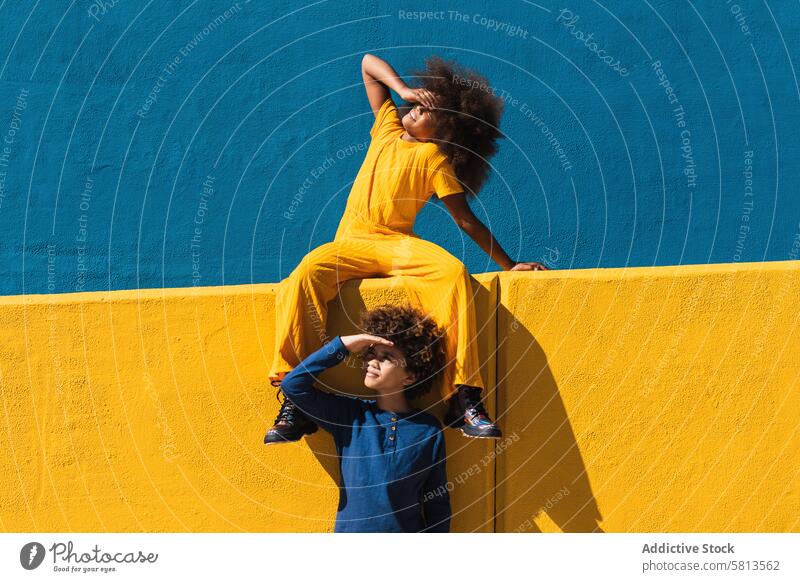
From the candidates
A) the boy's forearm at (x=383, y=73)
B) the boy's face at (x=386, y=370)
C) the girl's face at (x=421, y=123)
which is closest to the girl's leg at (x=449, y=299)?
the boy's face at (x=386, y=370)

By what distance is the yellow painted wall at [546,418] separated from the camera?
3916 mm

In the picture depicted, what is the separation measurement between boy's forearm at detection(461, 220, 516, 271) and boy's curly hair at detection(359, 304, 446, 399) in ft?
→ 1.59

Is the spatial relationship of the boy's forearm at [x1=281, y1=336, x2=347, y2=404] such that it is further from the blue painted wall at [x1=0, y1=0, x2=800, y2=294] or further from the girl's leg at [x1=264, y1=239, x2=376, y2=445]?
the blue painted wall at [x1=0, y1=0, x2=800, y2=294]

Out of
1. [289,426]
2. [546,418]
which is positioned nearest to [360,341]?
[289,426]

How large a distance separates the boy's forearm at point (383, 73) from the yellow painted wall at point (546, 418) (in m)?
0.83

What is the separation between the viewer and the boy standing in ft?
12.2

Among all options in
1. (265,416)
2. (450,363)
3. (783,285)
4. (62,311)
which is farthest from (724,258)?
(62,311)

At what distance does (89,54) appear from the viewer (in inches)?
218

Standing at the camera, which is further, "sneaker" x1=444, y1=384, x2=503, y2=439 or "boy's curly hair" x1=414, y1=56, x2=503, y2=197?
"boy's curly hair" x1=414, y1=56, x2=503, y2=197

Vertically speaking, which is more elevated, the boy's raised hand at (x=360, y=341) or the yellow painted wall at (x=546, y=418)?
the boy's raised hand at (x=360, y=341)

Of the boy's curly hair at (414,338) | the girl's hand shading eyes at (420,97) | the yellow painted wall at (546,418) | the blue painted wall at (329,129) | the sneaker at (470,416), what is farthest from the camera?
the blue painted wall at (329,129)

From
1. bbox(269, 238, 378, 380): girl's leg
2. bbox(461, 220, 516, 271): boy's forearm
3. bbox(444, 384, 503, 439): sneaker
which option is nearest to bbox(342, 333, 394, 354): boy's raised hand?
bbox(269, 238, 378, 380): girl's leg

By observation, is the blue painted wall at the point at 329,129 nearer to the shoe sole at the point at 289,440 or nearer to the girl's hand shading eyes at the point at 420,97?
the girl's hand shading eyes at the point at 420,97

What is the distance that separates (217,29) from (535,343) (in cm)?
240
